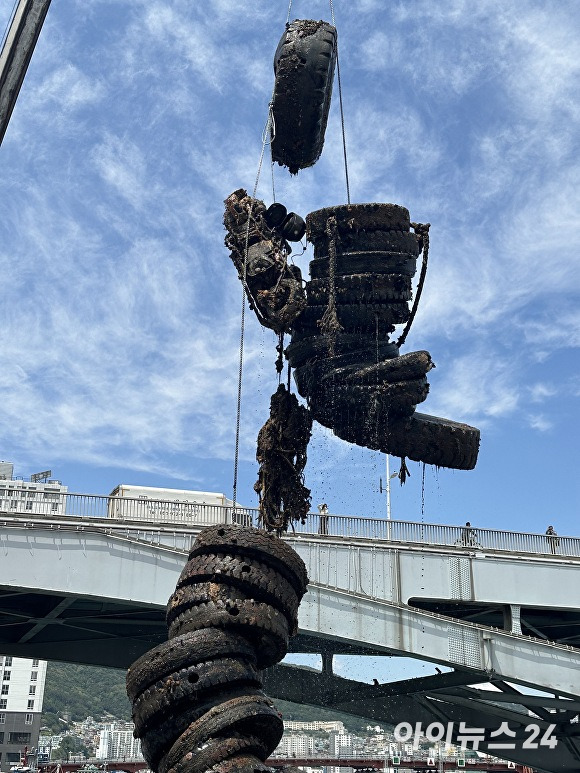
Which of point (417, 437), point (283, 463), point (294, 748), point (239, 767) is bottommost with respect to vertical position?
point (239, 767)

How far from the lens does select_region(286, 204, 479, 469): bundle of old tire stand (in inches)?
841

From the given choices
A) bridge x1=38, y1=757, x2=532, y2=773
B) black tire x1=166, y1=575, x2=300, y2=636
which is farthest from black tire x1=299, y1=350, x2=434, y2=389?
bridge x1=38, y1=757, x2=532, y2=773

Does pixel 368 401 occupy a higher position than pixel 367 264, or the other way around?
pixel 367 264

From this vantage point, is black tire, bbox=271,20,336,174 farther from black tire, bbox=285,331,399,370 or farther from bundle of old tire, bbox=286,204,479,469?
black tire, bbox=285,331,399,370

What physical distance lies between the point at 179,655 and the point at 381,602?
1744 centimetres

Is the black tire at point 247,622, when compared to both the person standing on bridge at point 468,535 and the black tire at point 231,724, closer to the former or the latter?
the black tire at point 231,724

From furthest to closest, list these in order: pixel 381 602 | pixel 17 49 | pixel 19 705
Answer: pixel 19 705, pixel 381 602, pixel 17 49

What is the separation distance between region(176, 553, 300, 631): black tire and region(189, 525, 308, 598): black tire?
0.29 feet

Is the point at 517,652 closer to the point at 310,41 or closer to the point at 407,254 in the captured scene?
the point at 407,254

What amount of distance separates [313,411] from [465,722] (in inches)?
804

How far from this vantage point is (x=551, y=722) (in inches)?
1428

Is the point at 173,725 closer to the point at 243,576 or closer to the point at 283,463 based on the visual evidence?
the point at 243,576

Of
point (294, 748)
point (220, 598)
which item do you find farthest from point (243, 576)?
point (294, 748)

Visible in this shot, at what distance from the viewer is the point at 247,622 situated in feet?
41.3
